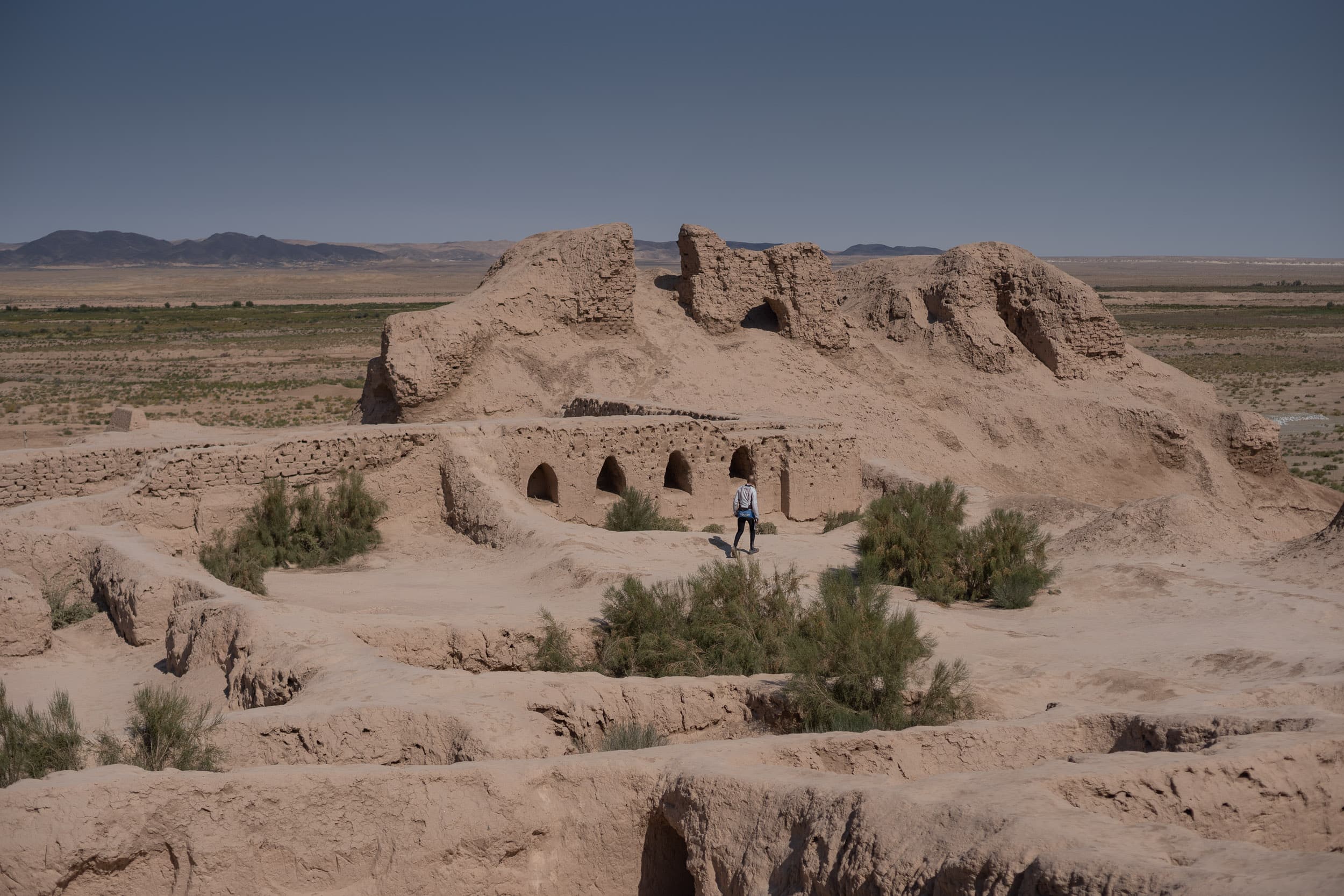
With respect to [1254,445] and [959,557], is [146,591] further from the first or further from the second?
[1254,445]

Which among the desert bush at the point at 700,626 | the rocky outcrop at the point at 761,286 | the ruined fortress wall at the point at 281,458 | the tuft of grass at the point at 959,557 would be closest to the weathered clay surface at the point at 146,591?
the ruined fortress wall at the point at 281,458

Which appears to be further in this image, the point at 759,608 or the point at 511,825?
the point at 759,608

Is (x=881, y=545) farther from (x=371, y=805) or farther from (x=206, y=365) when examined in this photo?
(x=206, y=365)

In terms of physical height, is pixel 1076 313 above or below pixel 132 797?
above

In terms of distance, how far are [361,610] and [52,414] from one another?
77.1 feet

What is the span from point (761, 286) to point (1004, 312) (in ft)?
18.0

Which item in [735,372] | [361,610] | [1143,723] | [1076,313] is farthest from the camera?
[1076,313]

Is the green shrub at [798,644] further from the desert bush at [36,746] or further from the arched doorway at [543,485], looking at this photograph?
the arched doorway at [543,485]

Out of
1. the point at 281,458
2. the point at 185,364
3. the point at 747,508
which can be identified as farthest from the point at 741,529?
the point at 185,364

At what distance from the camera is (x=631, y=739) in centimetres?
659

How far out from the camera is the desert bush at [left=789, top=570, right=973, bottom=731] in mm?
7512

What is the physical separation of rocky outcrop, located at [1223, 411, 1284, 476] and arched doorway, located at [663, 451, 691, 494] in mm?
11442

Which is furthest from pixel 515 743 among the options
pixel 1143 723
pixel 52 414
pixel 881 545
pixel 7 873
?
pixel 52 414

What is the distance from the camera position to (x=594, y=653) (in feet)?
31.1
